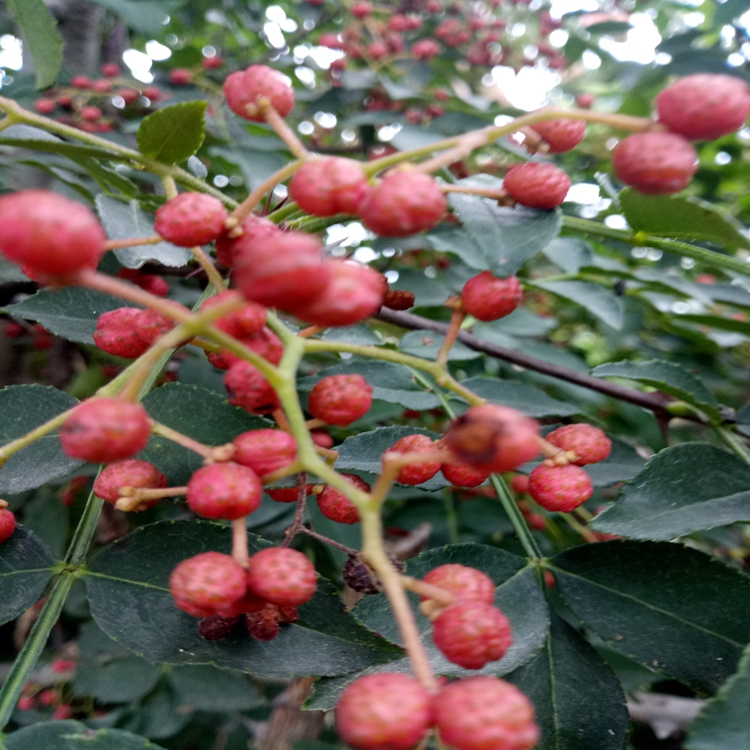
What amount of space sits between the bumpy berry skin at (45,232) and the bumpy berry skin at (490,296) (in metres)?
0.51

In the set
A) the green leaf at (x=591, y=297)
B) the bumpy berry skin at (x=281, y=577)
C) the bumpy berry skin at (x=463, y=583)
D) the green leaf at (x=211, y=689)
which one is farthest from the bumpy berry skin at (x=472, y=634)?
the green leaf at (x=211, y=689)

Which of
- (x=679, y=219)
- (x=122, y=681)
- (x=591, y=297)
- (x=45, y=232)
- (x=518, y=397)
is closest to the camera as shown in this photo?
(x=45, y=232)

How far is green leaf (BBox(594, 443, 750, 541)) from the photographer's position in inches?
32.7

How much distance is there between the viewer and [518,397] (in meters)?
1.37

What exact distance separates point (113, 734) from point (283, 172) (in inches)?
27.9

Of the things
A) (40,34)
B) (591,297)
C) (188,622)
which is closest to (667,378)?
(591,297)

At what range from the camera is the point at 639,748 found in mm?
2348

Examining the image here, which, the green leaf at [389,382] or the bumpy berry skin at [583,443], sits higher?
the bumpy berry skin at [583,443]

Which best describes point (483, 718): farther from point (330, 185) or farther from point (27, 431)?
point (27, 431)

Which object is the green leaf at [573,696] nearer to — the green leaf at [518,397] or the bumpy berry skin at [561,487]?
the bumpy berry skin at [561,487]

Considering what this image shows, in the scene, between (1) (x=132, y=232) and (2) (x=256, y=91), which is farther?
(1) (x=132, y=232)

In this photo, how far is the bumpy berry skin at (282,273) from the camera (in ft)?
1.67

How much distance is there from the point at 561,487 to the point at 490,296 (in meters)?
0.27

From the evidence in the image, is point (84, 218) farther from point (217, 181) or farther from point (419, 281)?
point (217, 181)
